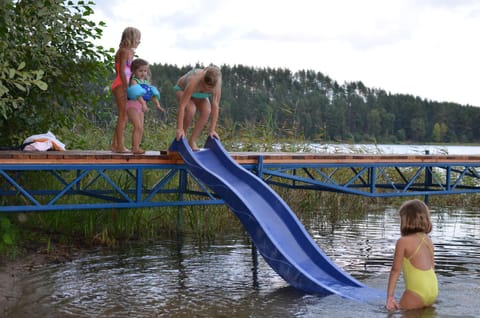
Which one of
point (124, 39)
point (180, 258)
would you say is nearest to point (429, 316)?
point (180, 258)

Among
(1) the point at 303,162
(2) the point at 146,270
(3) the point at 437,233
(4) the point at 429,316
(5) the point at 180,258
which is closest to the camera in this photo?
(4) the point at 429,316

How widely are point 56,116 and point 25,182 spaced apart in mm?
1158

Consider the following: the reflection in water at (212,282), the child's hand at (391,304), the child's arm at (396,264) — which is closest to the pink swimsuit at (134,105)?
the reflection in water at (212,282)

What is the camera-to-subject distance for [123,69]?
29.9ft

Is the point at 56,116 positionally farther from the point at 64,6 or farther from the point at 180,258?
the point at 180,258

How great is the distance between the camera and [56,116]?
11102 mm

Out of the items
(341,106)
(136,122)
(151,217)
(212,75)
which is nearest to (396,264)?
(212,75)

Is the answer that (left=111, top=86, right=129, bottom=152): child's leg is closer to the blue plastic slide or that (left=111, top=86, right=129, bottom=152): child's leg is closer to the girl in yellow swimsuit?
the blue plastic slide

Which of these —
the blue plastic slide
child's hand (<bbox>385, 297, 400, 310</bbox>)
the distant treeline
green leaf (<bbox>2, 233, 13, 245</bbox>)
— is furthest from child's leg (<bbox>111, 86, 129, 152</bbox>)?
the distant treeline

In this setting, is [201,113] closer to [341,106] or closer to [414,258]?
[414,258]

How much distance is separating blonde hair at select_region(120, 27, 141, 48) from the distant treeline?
1737cm

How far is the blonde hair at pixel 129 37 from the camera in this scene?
894 centimetres

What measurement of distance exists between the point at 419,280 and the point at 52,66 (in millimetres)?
6619

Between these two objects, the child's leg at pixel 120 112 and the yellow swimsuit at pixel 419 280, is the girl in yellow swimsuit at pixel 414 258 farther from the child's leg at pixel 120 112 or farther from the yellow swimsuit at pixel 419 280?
the child's leg at pixel 120 112
